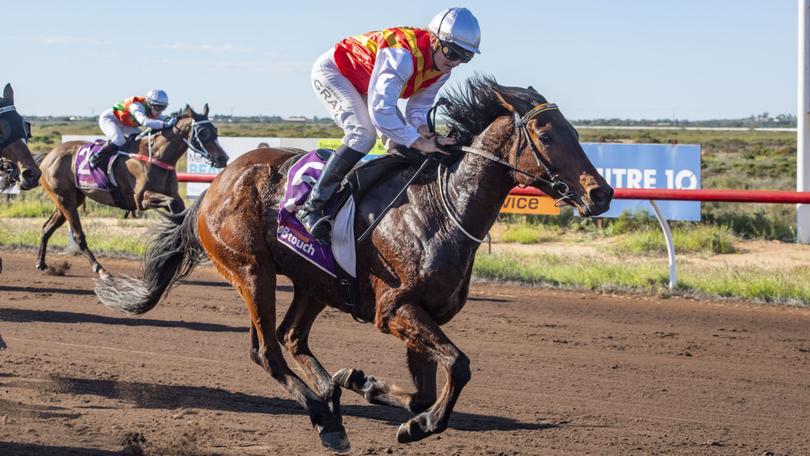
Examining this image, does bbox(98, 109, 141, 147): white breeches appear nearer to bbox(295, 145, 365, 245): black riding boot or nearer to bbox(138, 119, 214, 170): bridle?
bbox(138, 119, 214, 170): bridle

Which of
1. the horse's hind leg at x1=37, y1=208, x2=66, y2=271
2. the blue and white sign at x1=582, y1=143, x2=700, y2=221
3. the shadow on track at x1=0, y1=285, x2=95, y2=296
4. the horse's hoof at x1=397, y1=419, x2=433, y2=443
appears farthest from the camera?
the blue and white sign at x1=582, y1=143, x2=700, y2=221

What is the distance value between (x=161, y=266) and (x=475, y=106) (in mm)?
2367

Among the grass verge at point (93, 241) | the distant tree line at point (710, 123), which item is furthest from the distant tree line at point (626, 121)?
the grass verge at point (93, 241)

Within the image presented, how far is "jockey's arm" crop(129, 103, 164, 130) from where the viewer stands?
43.8 ft

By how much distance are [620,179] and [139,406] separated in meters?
11.0

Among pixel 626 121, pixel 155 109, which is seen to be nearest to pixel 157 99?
pixel 155 109

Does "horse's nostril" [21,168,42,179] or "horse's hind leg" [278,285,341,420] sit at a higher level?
"horse's nostril" [21,168,42,179]

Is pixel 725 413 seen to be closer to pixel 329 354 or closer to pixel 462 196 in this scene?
pixel 462 196

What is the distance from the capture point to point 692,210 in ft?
50.1

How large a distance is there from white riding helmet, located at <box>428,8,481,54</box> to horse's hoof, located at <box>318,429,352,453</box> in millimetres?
2062

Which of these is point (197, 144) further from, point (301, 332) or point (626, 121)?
point (626, 121)

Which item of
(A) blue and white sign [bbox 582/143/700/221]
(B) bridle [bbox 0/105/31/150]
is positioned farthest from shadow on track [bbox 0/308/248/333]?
→ (A) blue and white sign [bbox 582/143/700/221]

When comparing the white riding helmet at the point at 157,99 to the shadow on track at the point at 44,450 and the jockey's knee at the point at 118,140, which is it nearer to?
the jockey's knee at the point at 118,140

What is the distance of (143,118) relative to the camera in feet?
44.1
